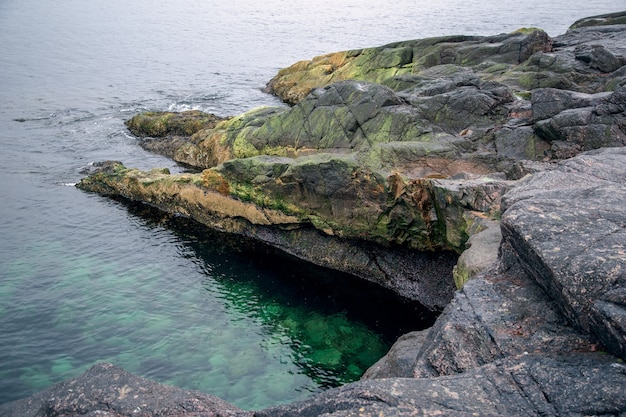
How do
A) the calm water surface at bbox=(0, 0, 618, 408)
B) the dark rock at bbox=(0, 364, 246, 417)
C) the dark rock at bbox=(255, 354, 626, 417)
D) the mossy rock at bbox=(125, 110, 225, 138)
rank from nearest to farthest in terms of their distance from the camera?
the dark rock at bbox=(255, 354, 626, 417), the dark rock at bbox=(0, 364, 246, 417), the calm water surface at bbox=(0, 0, 618, 408), the mossy rock at bbox=(125, 110, 225, 138)

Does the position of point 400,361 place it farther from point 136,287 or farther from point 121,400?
point 136,287

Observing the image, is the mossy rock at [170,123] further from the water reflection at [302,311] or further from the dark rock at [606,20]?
the dark rock at [606,20]

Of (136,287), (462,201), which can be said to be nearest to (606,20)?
(462,201)

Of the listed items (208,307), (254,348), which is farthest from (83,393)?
(208,307)

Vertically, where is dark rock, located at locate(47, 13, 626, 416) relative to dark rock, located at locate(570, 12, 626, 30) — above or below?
below

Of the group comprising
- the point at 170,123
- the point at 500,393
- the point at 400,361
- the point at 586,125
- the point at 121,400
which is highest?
the point at 586,125

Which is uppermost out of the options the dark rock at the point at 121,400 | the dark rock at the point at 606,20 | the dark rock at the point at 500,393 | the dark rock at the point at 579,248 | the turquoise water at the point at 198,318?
the dark rock at the point at 606,20

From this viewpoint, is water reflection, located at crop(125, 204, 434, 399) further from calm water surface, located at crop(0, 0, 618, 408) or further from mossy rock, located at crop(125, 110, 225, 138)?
mossy rock, located at crop(125, 110, 225, 138)

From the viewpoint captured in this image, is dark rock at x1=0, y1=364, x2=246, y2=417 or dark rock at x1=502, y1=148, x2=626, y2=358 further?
dark rock at x1=0, y1=364, x2=246, y2=417

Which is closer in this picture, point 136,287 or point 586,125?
point 586,125

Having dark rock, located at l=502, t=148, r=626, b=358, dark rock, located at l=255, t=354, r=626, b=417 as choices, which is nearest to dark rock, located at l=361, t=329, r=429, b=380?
dark rock, located at l=502, t=148, r=626, b=358

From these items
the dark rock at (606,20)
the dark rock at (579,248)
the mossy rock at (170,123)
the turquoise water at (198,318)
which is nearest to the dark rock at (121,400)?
the dark rock at (579,248)

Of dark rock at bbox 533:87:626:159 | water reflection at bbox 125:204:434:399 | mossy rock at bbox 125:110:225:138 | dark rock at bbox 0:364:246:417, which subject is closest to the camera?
dark rock at bbox 0:364:246:417

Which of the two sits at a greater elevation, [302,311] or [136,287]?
[302,311]
